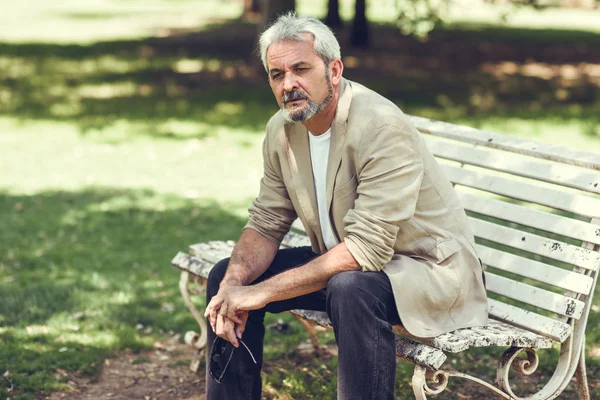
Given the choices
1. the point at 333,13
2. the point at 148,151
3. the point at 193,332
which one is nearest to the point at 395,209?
the point at 193,332

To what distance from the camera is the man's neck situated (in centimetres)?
349

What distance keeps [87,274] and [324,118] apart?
9.52 ft

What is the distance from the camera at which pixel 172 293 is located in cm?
555

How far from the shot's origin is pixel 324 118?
3514 mm

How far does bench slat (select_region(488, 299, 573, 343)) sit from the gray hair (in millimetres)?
1273

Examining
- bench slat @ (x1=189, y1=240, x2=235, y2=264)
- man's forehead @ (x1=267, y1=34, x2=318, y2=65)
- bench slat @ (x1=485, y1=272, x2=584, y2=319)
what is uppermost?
man's forehead @ (x1=267, y1=34, x2=318, y2=65)

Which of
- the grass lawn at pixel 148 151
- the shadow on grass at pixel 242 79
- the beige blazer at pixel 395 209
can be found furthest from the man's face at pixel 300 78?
the shadow on grass at pixel 242 79

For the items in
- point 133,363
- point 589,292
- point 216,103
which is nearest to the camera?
point 589,292

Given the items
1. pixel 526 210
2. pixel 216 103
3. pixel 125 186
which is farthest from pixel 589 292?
pixel 216 103

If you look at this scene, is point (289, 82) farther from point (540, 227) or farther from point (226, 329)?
point (540, 227)

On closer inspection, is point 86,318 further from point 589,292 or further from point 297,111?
point 589,292

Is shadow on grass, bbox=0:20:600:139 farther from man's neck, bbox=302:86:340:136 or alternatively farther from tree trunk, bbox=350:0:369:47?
man's neck, bbox=302:86:340:136

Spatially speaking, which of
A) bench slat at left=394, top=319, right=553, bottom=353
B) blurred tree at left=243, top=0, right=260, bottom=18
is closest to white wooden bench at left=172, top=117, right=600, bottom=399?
bench slat at left=394, top=319, right=553, bottom=353

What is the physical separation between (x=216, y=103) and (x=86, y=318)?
806 centimetres
